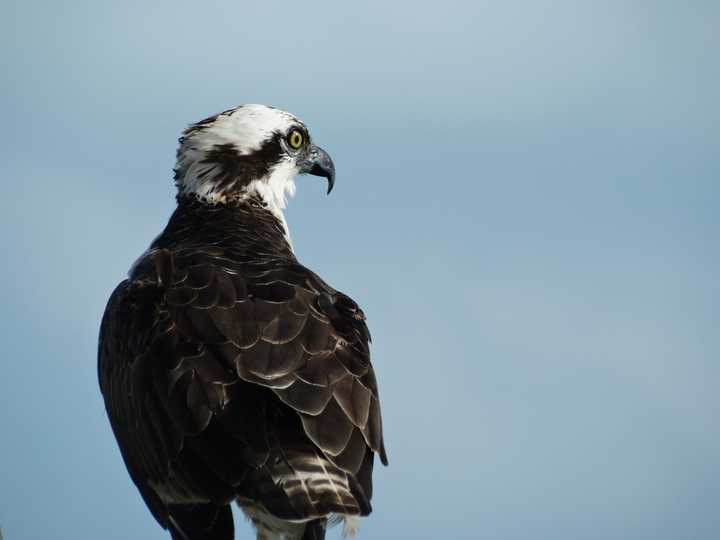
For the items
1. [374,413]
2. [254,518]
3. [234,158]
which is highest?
[234,158]

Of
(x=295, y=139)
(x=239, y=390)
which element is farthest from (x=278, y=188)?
(x=239, y=390)

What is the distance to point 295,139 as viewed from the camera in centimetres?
1416

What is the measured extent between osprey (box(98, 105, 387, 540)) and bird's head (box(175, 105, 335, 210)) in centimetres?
111

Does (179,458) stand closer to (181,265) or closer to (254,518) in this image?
(254,518)

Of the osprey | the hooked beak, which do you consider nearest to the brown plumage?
the osprey

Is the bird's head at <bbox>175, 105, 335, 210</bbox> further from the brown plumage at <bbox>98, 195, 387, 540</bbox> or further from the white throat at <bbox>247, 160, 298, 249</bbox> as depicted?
the brown plumage at <bbox>98, 195, 387, 540</bbox>

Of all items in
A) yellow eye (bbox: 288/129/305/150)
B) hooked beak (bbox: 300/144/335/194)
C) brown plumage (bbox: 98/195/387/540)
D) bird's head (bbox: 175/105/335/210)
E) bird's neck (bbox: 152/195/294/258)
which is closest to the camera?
brown plumage (bbox: 98/195/387/540)

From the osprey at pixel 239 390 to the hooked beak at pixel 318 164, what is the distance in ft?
6.23

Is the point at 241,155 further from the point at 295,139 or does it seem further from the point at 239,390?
the point at 239,390

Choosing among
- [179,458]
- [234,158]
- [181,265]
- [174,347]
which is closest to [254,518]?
[179,458]

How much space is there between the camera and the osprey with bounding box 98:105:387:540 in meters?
10.1

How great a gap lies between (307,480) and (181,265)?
2542 mm

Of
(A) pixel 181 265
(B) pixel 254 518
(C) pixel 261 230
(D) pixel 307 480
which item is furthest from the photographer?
(C) pixel 261 230

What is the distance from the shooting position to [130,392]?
1134cm
